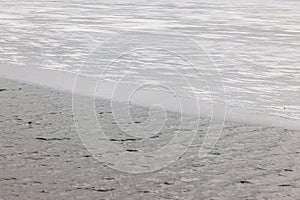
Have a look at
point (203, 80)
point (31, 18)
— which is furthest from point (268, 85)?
point (31, 18)

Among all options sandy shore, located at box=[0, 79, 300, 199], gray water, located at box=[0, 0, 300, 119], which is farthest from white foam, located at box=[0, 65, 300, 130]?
sandy shore, located at box=[0, 79, 300, 199]

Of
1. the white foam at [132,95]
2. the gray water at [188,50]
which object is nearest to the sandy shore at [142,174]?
the white foam at [132,95]

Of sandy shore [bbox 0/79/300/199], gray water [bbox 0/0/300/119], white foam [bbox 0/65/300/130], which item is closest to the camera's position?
sandy shore [bbox 0/79/300/199]

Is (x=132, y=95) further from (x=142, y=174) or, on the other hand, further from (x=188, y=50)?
(x=188, y=50)

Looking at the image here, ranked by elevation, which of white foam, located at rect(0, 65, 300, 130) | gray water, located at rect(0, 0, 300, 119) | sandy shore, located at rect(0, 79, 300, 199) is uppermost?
sandy shore, located at rect(0, 79, 300, 199)

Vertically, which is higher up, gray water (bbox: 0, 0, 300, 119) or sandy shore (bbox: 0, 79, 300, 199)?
sandy shore (bbox: 0, 79, 300, 199)

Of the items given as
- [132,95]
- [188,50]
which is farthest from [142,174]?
[188,50]

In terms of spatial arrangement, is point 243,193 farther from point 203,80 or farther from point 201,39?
point 201,39

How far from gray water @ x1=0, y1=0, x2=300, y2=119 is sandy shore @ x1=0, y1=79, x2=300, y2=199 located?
165 centimetres

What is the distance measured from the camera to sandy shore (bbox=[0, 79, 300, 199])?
4.87m

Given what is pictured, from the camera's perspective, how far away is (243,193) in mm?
4867

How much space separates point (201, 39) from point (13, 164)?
10.2 meters

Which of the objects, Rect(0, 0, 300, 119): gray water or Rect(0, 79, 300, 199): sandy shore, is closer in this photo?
Rect(0, 79, 300, 199): sandy shore

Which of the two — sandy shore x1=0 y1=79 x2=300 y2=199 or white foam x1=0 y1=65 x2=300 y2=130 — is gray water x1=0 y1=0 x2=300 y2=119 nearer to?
white foam x1=0 y1=65 x2=300 y2=130
